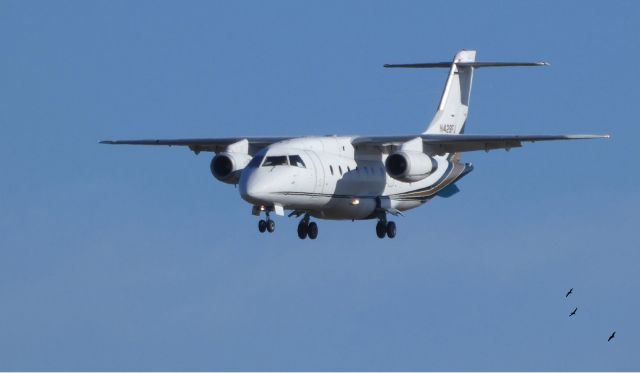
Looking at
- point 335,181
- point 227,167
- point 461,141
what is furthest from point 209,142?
point 461,141

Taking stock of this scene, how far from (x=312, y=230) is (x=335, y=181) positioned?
191 centimetres

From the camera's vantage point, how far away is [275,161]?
33.1 metres

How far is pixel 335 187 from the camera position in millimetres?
34531

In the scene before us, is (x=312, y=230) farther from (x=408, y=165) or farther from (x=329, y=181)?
(x=408, y=165)

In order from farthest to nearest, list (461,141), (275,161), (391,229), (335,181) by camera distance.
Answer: (391,229) → (461,141) → (335,181) → (275,161)

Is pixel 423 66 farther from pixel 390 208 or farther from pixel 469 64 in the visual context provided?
pixel 390 208

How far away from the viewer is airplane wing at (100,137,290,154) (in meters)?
36.3

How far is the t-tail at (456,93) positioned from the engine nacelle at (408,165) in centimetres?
481

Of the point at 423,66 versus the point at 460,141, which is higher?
the point at 423,66

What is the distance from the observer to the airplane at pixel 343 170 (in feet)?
108

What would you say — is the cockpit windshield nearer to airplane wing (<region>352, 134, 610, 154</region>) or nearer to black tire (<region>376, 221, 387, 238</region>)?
airplane wing (<region>352, 134, 610, 154</region>)

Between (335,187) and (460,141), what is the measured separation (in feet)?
10.0

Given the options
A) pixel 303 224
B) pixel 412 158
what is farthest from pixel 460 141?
pixel 303 224

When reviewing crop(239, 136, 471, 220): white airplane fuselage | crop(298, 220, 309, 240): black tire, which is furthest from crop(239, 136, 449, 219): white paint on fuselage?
crop(298, 220, 309, 240): black tire
